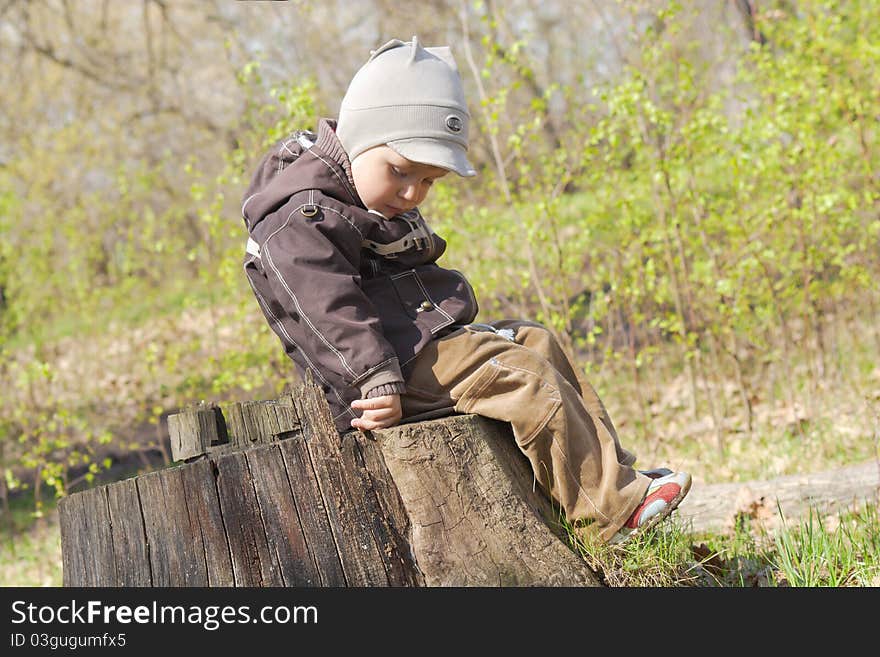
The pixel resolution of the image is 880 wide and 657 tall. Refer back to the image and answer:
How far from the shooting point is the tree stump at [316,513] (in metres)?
2.46

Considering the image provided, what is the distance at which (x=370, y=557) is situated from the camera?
2467 mm

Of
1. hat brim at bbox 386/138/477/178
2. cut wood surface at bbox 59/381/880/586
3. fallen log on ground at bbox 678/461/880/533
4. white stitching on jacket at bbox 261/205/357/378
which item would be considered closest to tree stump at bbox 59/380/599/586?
cut wood surface at bbox 59/381/880/586

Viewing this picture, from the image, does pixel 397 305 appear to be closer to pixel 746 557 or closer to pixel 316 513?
pixel 316 513

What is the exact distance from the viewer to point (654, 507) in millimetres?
2691

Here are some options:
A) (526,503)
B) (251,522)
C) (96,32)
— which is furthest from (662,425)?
(96,32)

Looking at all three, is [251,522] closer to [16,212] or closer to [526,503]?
[526,503]

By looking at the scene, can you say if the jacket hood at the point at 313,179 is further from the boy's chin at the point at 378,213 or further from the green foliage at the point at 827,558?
the green foliage at the point at 827,558

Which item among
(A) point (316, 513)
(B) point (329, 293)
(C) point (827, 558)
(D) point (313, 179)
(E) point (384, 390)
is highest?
(D) point (313, 179)

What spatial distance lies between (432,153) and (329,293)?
48 centimetres

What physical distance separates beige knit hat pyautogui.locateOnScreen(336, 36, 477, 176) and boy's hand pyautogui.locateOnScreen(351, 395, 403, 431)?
661mm

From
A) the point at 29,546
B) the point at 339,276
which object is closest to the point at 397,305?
the point at 339,276

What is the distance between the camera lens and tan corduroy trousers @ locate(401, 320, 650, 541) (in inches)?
104

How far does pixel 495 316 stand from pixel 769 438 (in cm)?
203

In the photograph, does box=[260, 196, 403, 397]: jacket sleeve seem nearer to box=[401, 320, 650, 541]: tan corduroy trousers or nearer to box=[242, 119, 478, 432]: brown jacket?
box=[242, 119, 478, 432]: brown jacket
